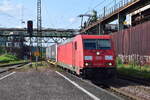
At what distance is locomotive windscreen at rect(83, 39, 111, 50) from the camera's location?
64.3 feet

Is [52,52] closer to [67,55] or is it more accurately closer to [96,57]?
[67,55]

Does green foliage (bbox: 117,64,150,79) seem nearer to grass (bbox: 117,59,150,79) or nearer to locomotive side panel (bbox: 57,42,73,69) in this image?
grass (bbox: 117,59,150,79)

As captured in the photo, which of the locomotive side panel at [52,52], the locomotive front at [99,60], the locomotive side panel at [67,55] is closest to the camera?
the locomotive front at [99,60]

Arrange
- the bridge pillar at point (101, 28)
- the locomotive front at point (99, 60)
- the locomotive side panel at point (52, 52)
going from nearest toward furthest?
the locomotive front at point (99, 60)
the locomotive side panel at point (52, 52)
the bridge pillar at point (101, 28)

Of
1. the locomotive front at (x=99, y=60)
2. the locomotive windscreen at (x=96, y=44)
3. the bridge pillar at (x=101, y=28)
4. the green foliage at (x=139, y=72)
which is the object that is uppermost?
the bridge pillar at (x=101, y=28)

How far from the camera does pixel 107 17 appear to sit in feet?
164

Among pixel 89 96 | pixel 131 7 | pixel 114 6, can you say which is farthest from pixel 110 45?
pixel 114 6

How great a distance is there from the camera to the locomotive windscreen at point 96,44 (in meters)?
19.6

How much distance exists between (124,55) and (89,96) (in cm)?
2570

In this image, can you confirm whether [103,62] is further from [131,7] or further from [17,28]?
[17,28]

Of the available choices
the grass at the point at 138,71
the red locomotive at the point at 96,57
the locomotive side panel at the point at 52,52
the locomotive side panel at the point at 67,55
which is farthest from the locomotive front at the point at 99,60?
the locomotive side panel at the point at 52,52

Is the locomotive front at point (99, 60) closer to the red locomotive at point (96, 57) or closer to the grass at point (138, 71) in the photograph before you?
the red locomotive at point (96, 57)

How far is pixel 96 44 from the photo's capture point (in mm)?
19734

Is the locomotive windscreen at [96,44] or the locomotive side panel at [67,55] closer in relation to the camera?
the locomotive windscreen at [96,44]
